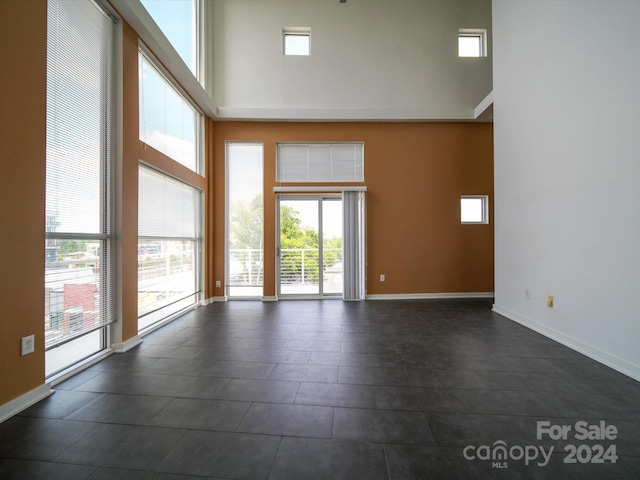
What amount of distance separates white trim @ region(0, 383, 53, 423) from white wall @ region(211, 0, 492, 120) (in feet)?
15.2

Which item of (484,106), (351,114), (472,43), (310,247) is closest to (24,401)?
(310,247)

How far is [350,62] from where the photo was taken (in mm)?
5207

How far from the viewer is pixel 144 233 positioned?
3.28m

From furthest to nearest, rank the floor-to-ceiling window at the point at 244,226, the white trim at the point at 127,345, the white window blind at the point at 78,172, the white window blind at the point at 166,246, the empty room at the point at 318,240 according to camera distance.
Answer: the floor-to-ceiling window at the point at 244,226, the white window blind at the point at 166,246, the white trim at the point at 127,345, the white window blind at the point at 78,172, the empty room at the point at 318,240

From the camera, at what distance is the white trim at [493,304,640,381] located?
2.29 metres

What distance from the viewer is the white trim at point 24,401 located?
1731mm

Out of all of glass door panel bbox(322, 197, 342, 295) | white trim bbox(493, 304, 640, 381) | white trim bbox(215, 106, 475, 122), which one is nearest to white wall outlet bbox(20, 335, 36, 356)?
glass door panel bbox(322, 197, 342, 295)

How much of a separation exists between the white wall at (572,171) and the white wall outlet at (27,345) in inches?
184

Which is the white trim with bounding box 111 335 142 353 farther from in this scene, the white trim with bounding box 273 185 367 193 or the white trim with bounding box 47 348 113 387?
the white trim with bounding box 273 185 367 193

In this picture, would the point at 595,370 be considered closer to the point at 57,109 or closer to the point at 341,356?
the point at 341,356

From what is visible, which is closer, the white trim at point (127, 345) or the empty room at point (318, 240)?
the empty room at point (318, 240)

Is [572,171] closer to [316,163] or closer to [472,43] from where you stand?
[316,163]

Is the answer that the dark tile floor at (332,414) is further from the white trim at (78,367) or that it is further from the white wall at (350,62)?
the white wall at (350,62)

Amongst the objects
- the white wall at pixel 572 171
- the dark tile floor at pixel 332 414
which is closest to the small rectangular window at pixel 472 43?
the white wall at pixel 572 171
